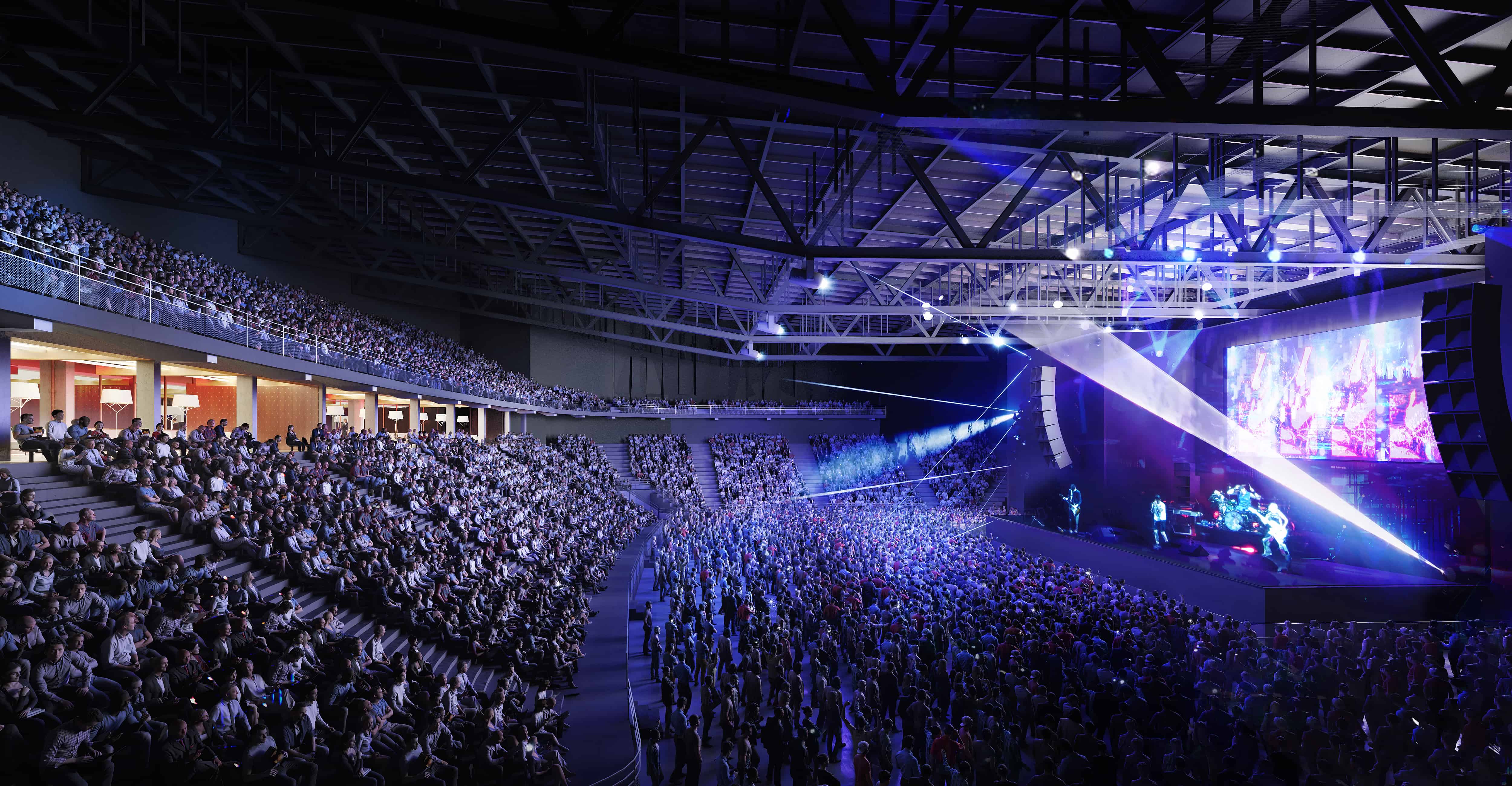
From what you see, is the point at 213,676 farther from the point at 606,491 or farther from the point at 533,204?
the point at 606,491

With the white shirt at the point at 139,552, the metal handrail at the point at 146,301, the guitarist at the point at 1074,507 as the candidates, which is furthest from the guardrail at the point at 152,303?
the guitarist at the point at 1074,507

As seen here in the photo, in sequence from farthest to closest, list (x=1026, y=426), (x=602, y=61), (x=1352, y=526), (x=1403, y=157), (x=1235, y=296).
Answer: (x=1026, y=426)
(x=1235, y=296)
(x=1352, y=526)
(x=1403, y=157)
(x=602, y=61)

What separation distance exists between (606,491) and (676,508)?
330 cm

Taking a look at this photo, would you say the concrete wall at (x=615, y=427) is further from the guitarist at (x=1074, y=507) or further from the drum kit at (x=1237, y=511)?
the drum kit at (x=1237, y=511)

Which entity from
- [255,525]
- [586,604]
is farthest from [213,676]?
[586,604]

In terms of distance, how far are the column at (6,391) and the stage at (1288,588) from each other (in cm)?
2282

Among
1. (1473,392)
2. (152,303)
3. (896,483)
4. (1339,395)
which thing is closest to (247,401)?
(152,303)

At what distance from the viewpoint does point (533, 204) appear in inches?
486

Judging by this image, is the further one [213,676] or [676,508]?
[676,508]

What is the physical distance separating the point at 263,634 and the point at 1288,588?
17611mm

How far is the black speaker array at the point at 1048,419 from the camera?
30688 mm

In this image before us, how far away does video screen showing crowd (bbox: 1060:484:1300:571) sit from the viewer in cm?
2077

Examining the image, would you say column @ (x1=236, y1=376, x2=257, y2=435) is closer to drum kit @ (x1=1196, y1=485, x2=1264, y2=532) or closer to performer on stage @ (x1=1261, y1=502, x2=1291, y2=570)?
performer on stage @ (x1=1261, y1=502, x2=1291, y2=570)

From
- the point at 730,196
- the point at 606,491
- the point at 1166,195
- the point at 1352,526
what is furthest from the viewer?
the point at 606,491
